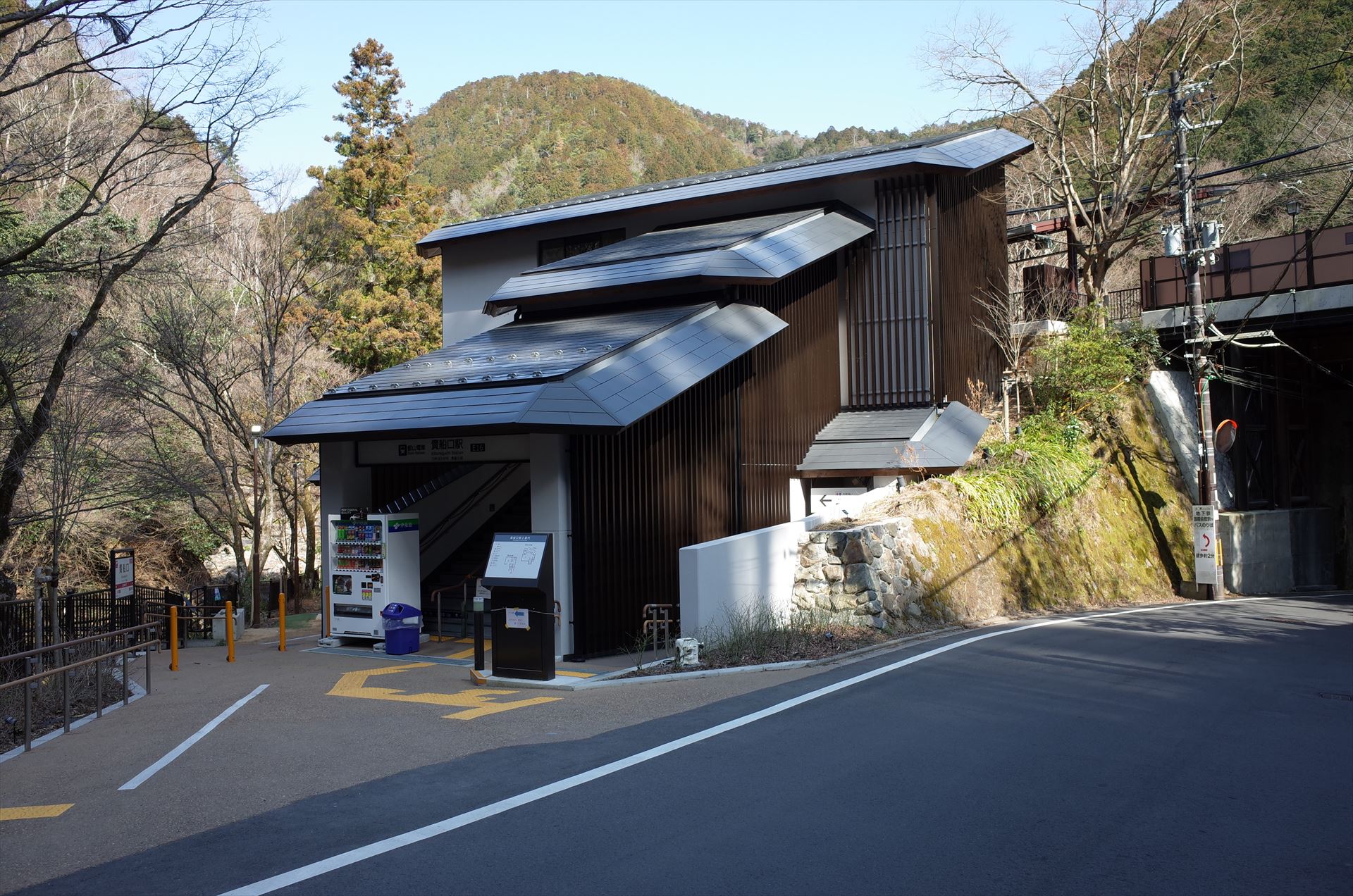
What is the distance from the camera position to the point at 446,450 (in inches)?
661

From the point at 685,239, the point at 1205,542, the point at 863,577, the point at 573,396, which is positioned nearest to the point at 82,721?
the point at 573,396

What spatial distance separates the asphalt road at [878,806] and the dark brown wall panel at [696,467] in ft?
16.1

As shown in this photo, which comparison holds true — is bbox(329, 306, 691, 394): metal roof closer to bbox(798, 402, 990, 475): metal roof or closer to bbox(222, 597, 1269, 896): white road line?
bbox(798, 402, 990, 475): metal roof

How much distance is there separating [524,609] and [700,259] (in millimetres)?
8357

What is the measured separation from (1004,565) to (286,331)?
2260 cm

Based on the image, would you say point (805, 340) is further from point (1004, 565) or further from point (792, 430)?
point (1004, 565)

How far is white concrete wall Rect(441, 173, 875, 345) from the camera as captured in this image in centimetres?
2320

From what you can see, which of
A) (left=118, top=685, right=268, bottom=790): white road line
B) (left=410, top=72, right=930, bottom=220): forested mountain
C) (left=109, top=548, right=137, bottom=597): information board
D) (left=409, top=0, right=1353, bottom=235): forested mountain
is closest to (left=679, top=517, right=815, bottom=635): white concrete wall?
(left=118, top=685, right=268, bottom=790): white road line

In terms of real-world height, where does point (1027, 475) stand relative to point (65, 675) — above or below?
above

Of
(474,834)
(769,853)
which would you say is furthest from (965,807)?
(474,834)

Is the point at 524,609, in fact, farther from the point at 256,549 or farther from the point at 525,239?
the point at 256,549

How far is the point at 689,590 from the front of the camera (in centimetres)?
1405

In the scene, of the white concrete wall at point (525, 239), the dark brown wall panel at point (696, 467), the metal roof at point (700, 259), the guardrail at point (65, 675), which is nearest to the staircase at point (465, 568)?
the dark brown wall panel at point (696, 467)

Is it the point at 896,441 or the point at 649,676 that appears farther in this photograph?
the point at 896,441
